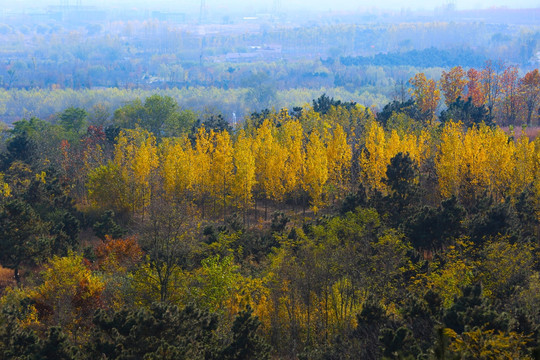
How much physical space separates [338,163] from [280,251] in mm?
19701

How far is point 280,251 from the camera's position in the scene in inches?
1212

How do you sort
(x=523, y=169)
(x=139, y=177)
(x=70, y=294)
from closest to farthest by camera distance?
(x=70, y=294)
(x=523, y=169)
(x=139, y=177)

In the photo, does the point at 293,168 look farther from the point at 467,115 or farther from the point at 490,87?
the point at 490,87

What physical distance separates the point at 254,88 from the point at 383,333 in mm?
125063

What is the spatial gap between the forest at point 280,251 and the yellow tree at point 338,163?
9.8 inches

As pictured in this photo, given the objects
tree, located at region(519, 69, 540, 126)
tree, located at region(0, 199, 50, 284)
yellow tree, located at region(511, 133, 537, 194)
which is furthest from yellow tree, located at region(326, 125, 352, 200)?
tree, located at region(519, 69, 540, 126)

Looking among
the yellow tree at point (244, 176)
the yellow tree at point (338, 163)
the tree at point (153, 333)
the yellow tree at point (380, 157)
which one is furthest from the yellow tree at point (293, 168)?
the tree at point (153, 333)

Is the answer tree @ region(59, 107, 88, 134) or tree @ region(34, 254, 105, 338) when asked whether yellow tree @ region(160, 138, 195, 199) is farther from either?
tree @ region(59, 107, 88, 134)

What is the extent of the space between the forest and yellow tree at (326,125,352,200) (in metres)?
0.25

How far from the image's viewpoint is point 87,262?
1328 inches

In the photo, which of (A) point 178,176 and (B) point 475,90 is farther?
(B) point 475,90

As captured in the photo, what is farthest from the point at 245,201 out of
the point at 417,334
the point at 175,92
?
the point at 175,92

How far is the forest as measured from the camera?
21.7 metres

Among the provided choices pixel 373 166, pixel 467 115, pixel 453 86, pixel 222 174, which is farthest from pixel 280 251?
pixel 453 86
